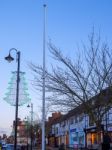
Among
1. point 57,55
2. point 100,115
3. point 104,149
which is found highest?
point 57,55

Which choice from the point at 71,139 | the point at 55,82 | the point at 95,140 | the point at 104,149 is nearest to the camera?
the point at 104,149

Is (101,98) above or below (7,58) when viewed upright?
below

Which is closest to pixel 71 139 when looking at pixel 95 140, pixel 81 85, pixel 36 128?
pixel 36 128

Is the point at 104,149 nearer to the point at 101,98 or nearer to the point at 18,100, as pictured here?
the point at 101,98

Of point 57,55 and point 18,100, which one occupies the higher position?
point 57,55

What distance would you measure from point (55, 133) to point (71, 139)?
17.9 m

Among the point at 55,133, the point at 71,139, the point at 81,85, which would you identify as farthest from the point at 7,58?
the point at 55,133

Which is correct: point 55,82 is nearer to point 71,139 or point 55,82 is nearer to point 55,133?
point 71,139

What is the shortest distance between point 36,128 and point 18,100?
51791 mm

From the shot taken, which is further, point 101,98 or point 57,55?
point 57,55

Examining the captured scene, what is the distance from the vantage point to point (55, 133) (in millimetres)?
90625

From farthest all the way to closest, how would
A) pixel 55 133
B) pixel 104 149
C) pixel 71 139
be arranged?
pixel 55 133, pixel 71 139, pixel 104 149

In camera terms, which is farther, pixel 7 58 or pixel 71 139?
pixel 71 139

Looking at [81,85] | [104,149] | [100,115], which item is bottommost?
[104,149]
